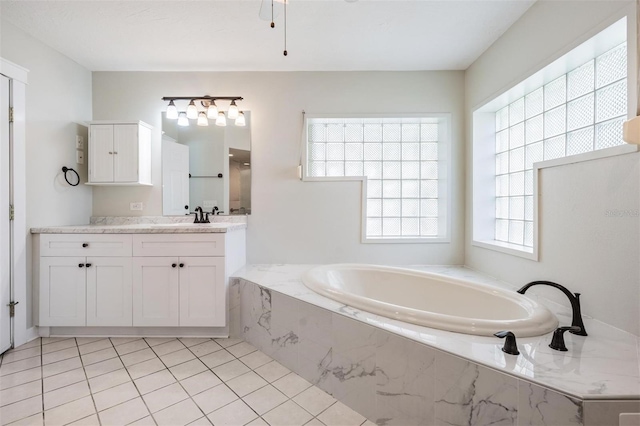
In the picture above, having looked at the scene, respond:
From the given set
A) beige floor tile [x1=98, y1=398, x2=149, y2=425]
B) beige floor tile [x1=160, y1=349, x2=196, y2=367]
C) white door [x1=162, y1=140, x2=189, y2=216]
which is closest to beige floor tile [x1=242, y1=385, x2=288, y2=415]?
beige floor tile [x1=98, y1=398, x2=149, y2=425]

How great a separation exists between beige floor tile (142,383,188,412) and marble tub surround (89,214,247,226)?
1.47 meters

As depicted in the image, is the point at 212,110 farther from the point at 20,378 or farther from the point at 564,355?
the point at 564,355

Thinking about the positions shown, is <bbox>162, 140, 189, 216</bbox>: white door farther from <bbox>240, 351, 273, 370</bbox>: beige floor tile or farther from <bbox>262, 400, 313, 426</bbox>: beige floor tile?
<bbox>262, 400, 313, 426</bbox>: beige floor tile

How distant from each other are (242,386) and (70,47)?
3.04 metres

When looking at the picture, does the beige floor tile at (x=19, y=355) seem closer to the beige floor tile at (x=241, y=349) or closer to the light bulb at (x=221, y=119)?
the beige floor tile at (x=241, y=349)

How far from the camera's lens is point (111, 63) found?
2.48 meters

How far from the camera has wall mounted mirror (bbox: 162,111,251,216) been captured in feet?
8.63

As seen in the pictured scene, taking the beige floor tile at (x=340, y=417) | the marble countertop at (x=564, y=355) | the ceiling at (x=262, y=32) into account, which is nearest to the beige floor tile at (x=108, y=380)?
the beige floor tile at (x=340, y=417)

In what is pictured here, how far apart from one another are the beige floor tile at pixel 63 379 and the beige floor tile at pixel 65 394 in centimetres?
4

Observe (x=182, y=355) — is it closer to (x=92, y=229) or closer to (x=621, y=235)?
(x=92, y=229)

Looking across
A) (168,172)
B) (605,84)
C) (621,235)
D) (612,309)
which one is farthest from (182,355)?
(605,84)

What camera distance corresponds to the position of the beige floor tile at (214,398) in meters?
1.38

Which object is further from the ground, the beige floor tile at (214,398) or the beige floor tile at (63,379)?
the beige floor tile at (63,379)

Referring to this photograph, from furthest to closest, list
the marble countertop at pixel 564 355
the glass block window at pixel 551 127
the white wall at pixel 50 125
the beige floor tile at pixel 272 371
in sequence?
the white wall at pixel 50 125
the beige floor tile at pixel 272 371
the glass block window at pixel 551 127
the marble countertop at pixel 564 355
